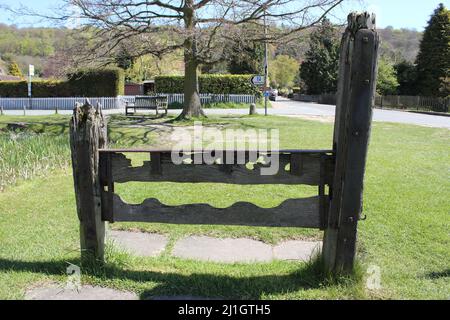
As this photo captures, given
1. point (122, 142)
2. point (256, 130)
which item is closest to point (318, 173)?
point (122, 142)

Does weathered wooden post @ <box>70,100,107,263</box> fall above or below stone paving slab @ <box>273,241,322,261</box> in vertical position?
above

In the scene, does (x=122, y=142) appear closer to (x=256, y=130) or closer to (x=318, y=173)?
(x=256, y=130)

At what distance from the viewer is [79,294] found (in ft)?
11.1

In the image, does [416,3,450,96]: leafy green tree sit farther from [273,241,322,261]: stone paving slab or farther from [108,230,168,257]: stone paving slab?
[108,230,168,257]: stone paving slab

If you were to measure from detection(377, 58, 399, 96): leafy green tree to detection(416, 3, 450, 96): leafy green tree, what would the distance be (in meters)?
2.95

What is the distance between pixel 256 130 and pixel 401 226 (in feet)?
40.5

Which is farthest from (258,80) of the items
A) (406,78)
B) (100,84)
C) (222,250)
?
(406,78)

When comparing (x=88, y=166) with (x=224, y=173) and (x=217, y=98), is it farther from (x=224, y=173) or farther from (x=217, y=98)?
(x=217, y=98)

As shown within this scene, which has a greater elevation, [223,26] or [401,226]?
[223,26]

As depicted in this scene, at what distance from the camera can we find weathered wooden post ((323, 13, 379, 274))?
10.3 ft

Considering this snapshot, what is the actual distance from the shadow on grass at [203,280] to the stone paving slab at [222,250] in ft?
2.18

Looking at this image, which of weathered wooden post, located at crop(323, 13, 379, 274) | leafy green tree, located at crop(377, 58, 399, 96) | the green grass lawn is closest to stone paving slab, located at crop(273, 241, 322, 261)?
the green grass lawn

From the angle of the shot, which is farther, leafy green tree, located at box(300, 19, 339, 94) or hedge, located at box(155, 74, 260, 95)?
leafy green tree, located at box(300, 19, 339, 94)
